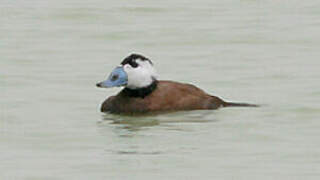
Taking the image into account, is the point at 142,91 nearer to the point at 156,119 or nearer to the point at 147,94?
the point at 147,94

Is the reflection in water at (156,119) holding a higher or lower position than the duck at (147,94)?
lower

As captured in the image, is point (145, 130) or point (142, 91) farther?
point (142, 91)

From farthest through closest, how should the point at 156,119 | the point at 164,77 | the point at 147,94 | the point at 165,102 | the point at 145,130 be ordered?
the point at 164,77 → the point at 147,94 → the point at 165,102 → the point at 156,119 → the point at 145,130

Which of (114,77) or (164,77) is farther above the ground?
(114,77)

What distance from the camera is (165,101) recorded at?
45.8 ft

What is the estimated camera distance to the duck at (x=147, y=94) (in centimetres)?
1391

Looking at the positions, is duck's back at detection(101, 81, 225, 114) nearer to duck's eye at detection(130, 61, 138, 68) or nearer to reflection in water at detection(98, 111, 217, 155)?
reflection in water at detection(98, 111, 217, 155)

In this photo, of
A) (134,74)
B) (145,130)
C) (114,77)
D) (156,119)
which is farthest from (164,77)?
(145,130)

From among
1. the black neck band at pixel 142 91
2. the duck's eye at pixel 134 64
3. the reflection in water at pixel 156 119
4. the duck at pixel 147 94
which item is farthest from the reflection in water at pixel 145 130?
the duck's eye at pixel 134 64

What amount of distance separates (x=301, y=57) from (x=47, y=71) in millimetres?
2684

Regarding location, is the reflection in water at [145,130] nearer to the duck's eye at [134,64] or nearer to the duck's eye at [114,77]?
the duck's eye at [114,77]

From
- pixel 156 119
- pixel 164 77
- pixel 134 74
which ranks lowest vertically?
pixel 164 77

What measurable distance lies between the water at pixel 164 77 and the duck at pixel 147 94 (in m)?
0.17

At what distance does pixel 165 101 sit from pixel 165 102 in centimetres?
1
